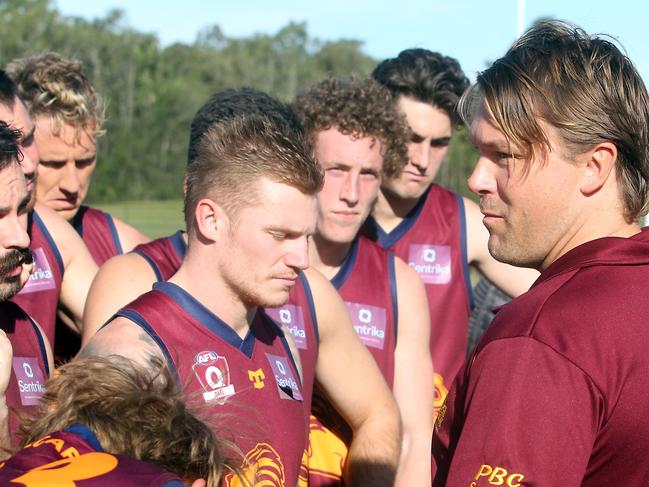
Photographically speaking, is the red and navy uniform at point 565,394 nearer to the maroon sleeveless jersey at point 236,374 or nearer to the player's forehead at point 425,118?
the maroon sleeveless jersey at point 236,374

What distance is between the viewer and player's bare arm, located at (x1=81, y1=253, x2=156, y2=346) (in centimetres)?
330

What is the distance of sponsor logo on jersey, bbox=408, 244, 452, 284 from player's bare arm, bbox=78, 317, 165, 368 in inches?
85.8

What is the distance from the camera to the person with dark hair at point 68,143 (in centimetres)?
443

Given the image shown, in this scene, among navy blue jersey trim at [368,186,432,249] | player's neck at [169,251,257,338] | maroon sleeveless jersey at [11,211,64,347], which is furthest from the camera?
navy blue jersey trim at [368,186,432,249]

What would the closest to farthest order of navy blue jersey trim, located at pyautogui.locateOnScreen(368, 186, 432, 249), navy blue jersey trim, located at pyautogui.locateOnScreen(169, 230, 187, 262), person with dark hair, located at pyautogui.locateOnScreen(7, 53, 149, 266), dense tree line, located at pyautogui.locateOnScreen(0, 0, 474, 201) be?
1. navy blue jersey trim, located at pyautogui.locateOnScreen(169, 230, 187, 262)
2. person with dark hair, located at pyautogui.locateOnScreen(7, 53, 149, 266)
3. navy blue jersey trim, located at pyautogui.locateOnScreen(368, 186, 432, 249)
4. dense tree line, located at pyautogui.locateOnScreen(0, 0, 474, 201)

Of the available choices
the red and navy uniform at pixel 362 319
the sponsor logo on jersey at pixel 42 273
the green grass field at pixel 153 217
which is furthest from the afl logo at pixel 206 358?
the green grass field at pixel 153 217

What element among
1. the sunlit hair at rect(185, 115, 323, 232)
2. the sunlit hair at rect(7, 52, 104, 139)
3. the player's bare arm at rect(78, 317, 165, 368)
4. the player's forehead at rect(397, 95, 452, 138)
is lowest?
the player's bare arm at rect(78, 317, 165, 368)

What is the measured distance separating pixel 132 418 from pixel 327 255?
2.35 metres

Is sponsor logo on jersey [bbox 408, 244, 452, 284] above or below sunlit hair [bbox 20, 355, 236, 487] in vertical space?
below

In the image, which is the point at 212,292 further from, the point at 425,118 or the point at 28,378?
the point at 425,118

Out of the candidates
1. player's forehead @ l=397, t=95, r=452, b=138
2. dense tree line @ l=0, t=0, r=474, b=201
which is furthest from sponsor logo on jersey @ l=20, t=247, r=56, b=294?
dense tree line @ l=0, t=0, r=474, b=201

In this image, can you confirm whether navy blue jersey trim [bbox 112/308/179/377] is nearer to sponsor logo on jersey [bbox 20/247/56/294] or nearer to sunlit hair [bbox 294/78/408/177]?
sponsor logo on jersey [bbox 20/247/56/294]

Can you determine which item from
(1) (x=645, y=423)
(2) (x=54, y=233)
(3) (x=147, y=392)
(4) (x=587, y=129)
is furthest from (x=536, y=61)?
(2) (x=54, y=233)

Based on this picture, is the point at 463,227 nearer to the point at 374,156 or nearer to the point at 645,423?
the point at 374,156
